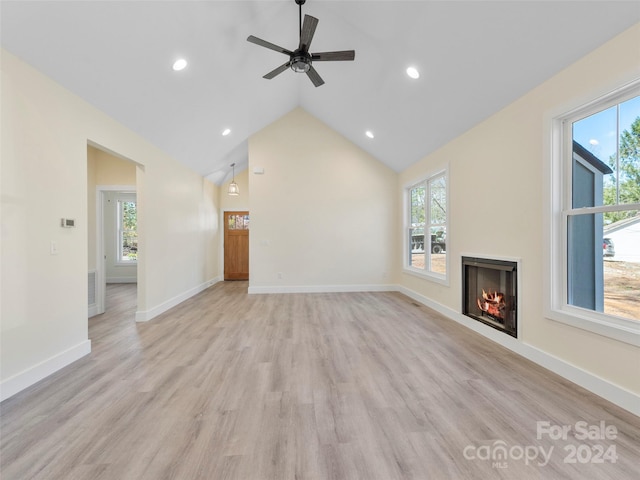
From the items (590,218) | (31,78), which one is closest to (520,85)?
(590,218)

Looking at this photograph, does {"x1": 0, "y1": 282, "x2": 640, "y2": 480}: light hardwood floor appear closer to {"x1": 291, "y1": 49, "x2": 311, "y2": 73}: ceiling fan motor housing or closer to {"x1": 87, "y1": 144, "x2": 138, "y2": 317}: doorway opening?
{"x1": 87, "y1": 144, "x2": 138, "y2": 317}: doorway opening

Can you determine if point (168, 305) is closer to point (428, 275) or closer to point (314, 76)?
point (314, 76)

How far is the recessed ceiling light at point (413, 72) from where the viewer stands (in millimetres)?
3263

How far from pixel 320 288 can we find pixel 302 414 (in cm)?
427

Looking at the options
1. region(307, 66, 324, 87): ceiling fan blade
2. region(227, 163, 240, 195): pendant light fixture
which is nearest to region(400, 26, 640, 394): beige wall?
region(307, 66, 324, 87): ceiling fan blade

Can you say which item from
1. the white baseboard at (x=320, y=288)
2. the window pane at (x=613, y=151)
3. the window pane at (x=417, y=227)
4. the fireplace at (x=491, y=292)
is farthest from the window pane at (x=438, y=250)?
the window pane at (x=613, y=151)

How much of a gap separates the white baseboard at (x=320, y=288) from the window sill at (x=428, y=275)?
64cm

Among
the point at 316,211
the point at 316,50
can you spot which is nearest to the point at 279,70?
the point at 316,50

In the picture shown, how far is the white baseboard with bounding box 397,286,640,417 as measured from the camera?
1.84m

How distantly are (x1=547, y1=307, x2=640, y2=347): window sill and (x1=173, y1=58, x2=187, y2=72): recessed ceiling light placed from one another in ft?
14.4

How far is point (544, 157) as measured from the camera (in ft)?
8.16

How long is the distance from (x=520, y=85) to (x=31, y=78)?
13.8 feet

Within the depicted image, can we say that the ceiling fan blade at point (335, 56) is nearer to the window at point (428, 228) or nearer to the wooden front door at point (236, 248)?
the window at point (428, 228)

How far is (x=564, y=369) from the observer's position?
2266 mm
